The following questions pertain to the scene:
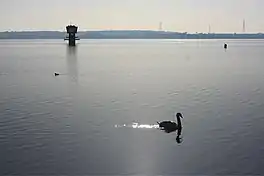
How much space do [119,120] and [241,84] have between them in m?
25.3

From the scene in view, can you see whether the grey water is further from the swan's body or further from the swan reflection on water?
the swan's body

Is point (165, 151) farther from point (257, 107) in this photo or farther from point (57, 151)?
point (257, 107)

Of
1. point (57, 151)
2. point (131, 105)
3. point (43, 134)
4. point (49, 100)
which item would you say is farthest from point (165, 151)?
point (49, 100)

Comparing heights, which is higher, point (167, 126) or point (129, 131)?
point (167, 126)

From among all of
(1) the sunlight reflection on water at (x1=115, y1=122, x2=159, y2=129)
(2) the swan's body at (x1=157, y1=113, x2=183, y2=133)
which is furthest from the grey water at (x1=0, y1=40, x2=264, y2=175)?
(2) the swan's body at (x1=157, y1=113, x2=183, y2=133)

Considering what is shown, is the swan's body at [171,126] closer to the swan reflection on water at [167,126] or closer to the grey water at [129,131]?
the swan reflection on water at [167,126]

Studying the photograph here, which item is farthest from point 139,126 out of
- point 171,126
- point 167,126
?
point 171,126

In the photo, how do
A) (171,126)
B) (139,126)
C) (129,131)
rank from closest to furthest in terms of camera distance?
(171,126) → (129,131) → (139,126)

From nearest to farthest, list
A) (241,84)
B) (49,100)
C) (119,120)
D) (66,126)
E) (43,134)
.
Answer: (43,134) < (66,126) < (119,120) < (49,100) < (241,84)

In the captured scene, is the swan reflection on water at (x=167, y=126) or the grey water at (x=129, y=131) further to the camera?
the swan reflection on water at (x=167, y=126)

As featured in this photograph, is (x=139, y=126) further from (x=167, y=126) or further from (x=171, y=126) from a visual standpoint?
(x=171, y=126)

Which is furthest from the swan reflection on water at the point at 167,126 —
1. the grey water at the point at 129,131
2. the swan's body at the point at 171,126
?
the grey water at the point at 129,131

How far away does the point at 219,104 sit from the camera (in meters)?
39.2

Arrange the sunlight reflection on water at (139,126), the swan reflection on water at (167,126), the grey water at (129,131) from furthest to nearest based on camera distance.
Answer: the sunlight reflection on water at (139,126) → the swan reflection on water at (167,126) → the grey water at (129,131)
